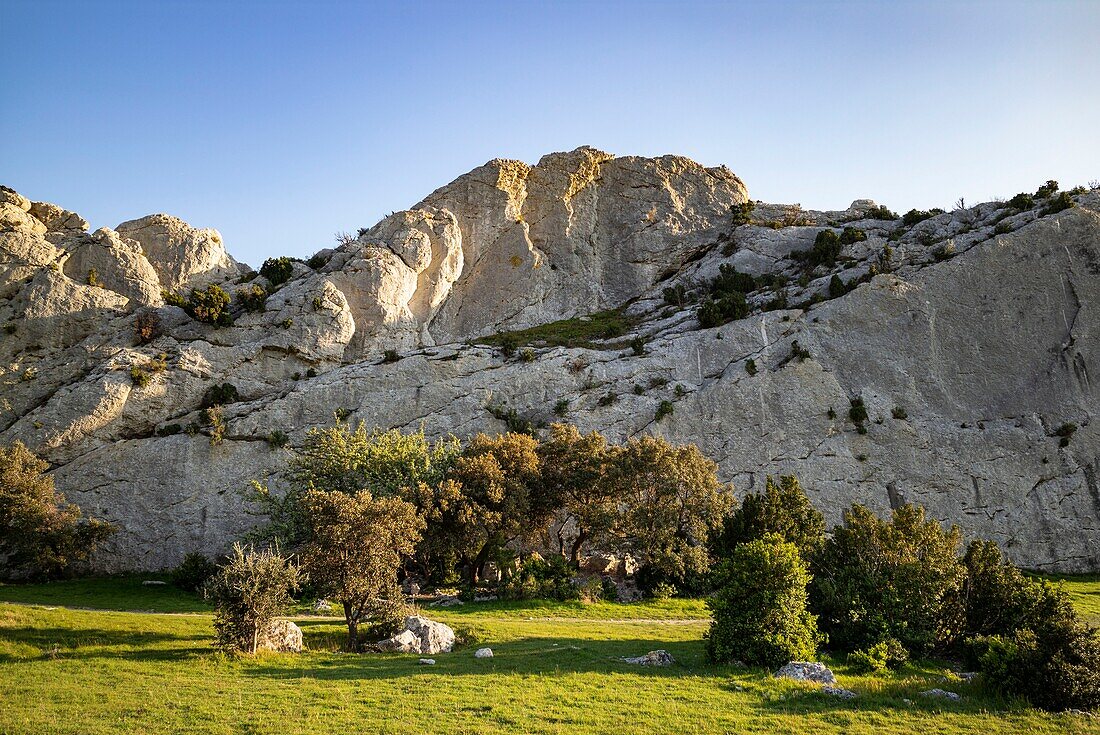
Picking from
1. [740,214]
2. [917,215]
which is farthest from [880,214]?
[740,214]

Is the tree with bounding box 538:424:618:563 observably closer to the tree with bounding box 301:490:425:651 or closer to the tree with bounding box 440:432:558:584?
the tree with bounding box 440:432:558:584

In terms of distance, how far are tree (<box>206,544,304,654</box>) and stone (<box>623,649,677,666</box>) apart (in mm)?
13225

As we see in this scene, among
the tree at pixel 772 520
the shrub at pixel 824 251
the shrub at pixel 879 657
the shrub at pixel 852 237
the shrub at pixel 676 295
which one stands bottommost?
the shrub at pixel 879 657

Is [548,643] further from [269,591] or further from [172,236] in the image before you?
[172,236]

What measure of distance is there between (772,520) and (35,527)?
42.1 metres

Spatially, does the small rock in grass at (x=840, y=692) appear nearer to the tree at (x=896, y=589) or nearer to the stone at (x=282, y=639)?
the tree at (x=896, y=589)

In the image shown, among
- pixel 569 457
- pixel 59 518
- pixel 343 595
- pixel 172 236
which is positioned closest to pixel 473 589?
pixel 569 457

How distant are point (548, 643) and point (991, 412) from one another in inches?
1731

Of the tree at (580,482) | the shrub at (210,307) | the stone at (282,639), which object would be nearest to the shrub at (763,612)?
the tree at (580,482)

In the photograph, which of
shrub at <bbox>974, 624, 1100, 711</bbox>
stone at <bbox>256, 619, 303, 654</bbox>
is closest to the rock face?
stone at <bbox>256, 619, 303, 654</bbox>

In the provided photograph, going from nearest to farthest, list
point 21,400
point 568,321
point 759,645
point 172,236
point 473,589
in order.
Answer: point 759,645 < point 473,589 < point 21,400 < point 172,236 < point 568,321

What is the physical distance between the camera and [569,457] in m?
41.8

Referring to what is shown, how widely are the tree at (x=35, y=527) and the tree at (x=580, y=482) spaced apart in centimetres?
2833

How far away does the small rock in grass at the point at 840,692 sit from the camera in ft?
67.3
